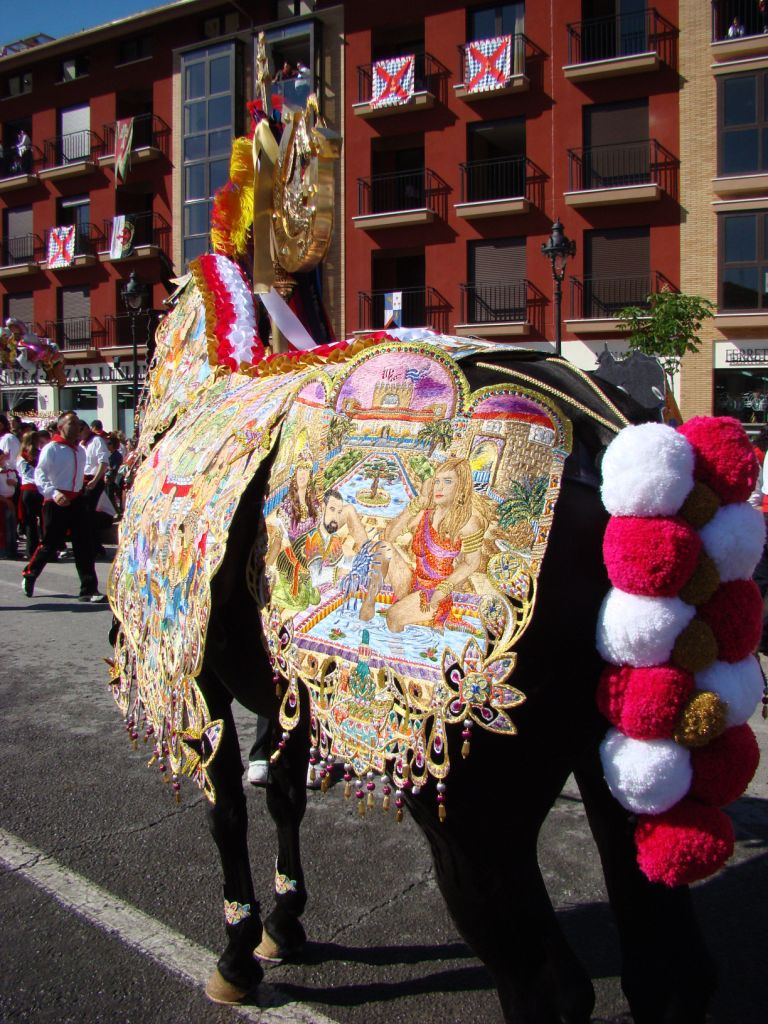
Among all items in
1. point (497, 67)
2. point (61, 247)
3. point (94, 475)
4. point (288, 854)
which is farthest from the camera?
point (61, 247)

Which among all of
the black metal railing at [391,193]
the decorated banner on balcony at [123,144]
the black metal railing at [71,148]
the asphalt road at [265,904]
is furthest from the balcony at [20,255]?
the asphalt road at [265,904]

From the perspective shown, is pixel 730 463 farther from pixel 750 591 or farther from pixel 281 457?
pixel 281 457

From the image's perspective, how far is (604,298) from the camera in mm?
22281

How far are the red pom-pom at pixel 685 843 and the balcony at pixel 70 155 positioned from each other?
32.6m

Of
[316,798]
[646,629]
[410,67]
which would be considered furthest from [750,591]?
[410,67]

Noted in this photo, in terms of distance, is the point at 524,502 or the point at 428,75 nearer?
the point at 524,502

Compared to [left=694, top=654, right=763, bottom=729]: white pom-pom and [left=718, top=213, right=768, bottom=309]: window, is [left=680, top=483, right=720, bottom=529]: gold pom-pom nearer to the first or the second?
[left=694, top=654, right=763, bottom=729]: white pom-pom

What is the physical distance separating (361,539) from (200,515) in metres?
0.60

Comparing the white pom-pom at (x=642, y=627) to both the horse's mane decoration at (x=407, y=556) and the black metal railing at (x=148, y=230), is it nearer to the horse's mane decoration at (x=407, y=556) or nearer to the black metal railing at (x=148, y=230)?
the horse's mane decoration at (x=407, y=556)

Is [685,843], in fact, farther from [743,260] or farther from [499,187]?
[499,187]

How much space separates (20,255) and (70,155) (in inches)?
158

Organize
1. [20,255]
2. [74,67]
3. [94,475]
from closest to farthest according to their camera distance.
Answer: [94,475]
[74,67]
[20,255]

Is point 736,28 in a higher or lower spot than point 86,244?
higher

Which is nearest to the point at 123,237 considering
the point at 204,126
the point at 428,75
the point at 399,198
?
the point at 204,126
